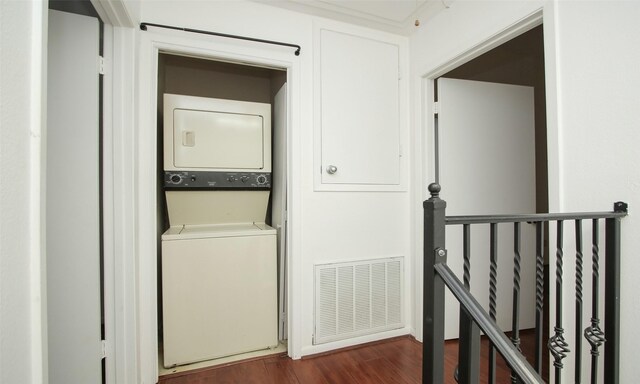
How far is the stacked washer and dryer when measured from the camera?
1.91 m

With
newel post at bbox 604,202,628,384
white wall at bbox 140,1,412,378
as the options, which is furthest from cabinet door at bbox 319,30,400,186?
newel post at bbox 604,202,628,384

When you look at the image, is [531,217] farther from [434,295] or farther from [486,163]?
[486,163]

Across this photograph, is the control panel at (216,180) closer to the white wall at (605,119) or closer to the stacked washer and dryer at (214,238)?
the stacked washer and dryer at (214,238)

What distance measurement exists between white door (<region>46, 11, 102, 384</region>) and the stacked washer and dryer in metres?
0.50

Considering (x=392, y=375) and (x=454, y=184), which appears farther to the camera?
(x=454, y=184)

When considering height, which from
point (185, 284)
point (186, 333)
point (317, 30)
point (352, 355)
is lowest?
point (352, 355)

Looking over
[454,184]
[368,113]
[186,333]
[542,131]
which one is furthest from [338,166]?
[542,131]

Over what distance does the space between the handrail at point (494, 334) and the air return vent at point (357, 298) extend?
1.35 metres

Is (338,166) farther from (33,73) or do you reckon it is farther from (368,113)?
(33,73)

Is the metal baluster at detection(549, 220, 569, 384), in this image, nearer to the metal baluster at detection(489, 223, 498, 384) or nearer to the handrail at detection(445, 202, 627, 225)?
the handrail at detection(445, 202, 627, 225)

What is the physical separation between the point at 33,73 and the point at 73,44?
0.89 metres

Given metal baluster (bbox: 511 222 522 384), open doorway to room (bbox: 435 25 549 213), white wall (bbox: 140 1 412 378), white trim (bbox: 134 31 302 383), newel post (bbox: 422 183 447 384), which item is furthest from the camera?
open doorway to room (bbox: 435 25 549 213)

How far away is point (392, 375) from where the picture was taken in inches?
72.1

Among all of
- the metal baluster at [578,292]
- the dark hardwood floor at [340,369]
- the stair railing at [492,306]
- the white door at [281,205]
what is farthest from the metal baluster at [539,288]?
the white door at [281,205]
